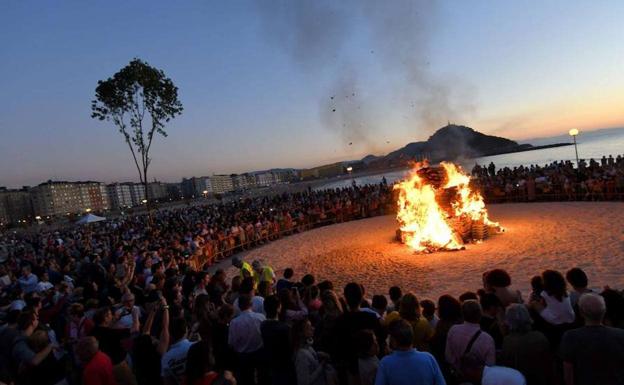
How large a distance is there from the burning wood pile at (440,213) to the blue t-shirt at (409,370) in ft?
44.4

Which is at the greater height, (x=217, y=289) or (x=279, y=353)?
(x=217, y=289)

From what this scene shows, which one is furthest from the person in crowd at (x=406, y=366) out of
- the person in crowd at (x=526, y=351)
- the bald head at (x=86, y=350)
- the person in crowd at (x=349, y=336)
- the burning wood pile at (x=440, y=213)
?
the burning wood pile at (x=440, y=213)

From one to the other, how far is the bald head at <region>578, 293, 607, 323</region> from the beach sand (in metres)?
7.94

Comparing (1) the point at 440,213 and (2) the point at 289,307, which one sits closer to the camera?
(2) the point at 289,307

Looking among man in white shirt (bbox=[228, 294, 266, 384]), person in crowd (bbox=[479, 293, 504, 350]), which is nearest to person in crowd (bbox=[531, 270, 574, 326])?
person in crowd (bbox=[479, 293, 504, 350])

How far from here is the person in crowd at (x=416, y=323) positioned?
200 inches

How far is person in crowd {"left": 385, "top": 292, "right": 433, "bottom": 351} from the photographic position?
509 centimetres

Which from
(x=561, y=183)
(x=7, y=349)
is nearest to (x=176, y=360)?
(x=7, y=349)

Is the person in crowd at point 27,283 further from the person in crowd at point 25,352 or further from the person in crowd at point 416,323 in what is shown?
the person in crowd at point 416,323

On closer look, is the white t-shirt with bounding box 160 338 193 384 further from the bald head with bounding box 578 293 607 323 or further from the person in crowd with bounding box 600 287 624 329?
the person in crowd with bounding box 600 287 624 329

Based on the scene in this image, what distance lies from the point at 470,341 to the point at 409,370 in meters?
1.00

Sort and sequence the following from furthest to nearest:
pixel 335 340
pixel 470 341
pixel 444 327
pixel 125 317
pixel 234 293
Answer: pixel 234 293, pixel 125 317, pixel 444 327, pixel 335 340, pixel 470 341

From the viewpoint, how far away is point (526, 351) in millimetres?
4109

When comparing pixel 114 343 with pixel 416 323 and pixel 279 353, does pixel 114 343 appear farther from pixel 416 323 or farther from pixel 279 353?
pixel 416 323
